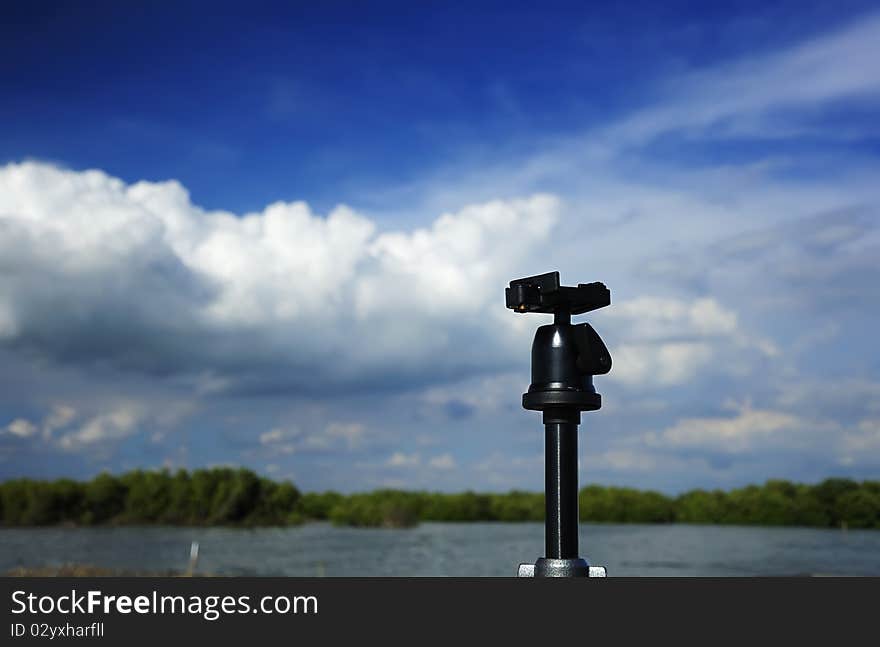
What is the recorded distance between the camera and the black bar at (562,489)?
2.24 meters

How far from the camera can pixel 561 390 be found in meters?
2.23

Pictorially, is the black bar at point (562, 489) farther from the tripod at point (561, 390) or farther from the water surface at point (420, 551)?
the water surface at point (420, 551)

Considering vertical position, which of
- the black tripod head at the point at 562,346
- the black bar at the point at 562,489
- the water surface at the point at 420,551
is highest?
the black tripod head at the point at 562,346

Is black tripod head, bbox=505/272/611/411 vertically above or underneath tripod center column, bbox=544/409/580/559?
above

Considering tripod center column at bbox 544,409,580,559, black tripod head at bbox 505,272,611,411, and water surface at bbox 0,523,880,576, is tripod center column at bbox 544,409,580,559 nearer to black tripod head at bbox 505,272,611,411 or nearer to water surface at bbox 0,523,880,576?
black tripod head at bbox 505,272,611,411

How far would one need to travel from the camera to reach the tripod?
2.24m

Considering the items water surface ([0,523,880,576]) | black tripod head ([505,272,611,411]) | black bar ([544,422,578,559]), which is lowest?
water surface ([0,523,880,576])

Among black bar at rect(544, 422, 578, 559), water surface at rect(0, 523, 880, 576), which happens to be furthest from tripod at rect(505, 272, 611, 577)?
water surface at rect(0, 523, 880, 576)

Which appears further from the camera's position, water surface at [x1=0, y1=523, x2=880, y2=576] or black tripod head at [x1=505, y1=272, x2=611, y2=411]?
water surface at [x1=0, y1=523, x2=880, y2=576]

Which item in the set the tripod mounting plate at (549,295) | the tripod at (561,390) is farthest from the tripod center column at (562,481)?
the tripod mounting plate at (549,295)

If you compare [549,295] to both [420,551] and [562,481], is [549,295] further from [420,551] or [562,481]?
[420,551]
